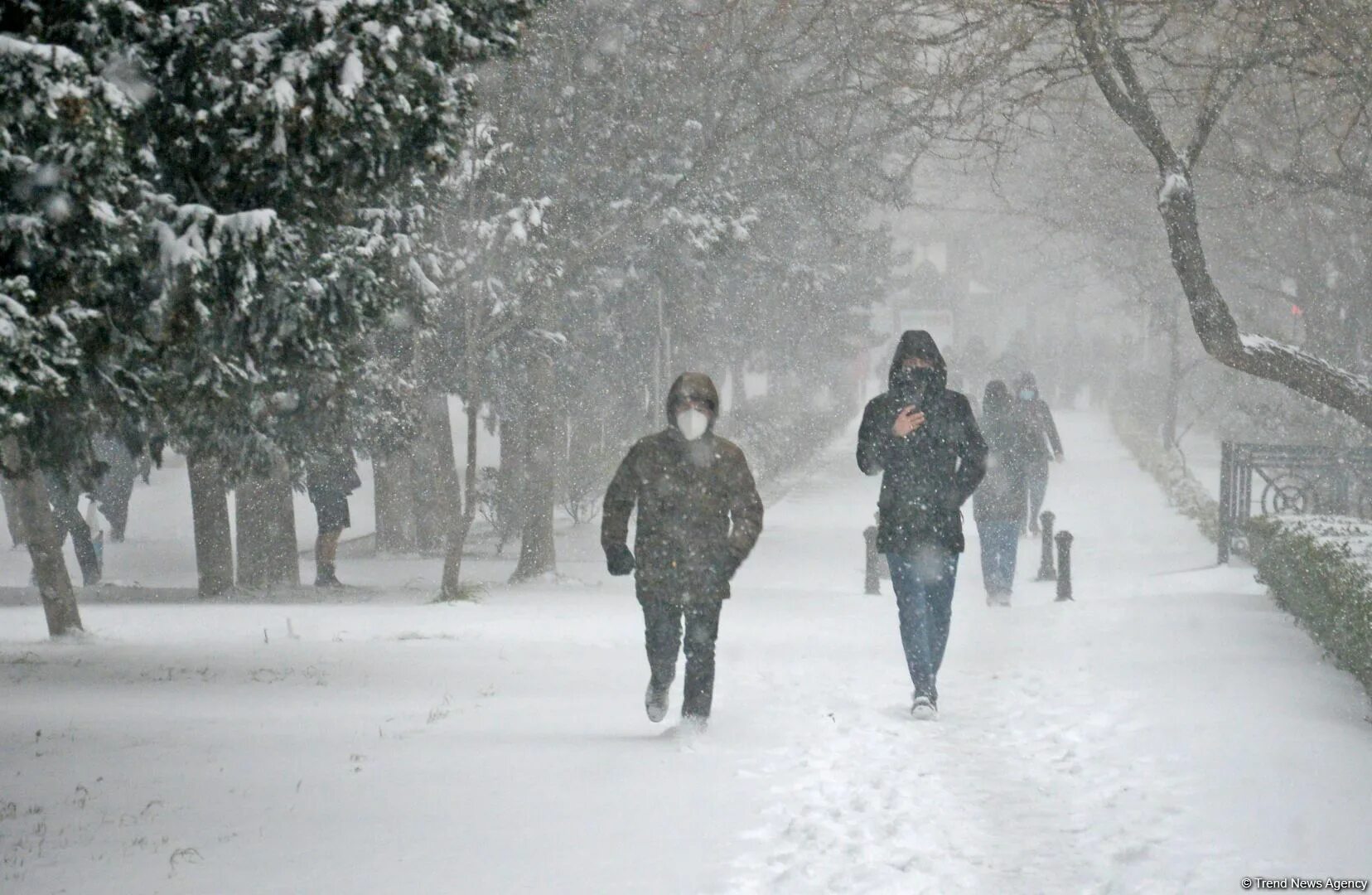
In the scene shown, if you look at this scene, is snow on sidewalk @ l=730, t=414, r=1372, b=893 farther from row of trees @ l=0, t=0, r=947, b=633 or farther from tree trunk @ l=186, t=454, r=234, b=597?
tree trunk @ l=186, t=454, r=234, b=597

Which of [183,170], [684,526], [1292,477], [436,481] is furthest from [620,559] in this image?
[436,481]

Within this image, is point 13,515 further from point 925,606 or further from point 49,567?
point 925,606

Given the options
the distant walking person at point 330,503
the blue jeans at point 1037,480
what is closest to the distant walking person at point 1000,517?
the blue jeans at point 1037,480

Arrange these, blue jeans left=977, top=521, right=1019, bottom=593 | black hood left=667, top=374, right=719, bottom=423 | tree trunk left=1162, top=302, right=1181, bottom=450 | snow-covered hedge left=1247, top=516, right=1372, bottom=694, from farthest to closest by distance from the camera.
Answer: tree trunk left=1162, top=302, right=1181, bottom=450, blue jeans left=977, top=521, right=1019, bottom=593, snow-covered hedge left=1247, top=516, right=1372, bottom=694, black hood left=667, top=374, right=719, bottom=423

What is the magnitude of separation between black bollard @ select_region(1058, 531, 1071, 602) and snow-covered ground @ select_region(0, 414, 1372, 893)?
174 centimetres

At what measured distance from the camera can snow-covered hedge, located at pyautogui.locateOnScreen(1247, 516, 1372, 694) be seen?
732 centimetres

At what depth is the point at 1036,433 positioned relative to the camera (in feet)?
51.4

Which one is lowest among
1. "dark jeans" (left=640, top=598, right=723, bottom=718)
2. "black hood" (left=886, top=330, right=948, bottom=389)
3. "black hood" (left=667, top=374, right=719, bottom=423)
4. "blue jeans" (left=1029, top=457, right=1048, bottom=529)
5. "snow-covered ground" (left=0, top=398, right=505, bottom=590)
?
"snow-covered ground" (left=0, top=398, right=505, bottom=590)

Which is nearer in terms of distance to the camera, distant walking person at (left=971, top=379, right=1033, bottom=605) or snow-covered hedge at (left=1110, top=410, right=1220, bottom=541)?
distant walking person at (left=971, top=379, right=1033, bottom=605)

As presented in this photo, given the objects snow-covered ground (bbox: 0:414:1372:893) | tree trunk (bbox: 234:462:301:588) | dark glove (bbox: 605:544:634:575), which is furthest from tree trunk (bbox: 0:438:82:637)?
dark glove (bbox: 605:544:634:575)

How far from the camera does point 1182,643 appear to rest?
9539 millimetres

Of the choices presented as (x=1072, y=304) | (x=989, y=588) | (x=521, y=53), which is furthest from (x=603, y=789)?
(x=1072, y=304)

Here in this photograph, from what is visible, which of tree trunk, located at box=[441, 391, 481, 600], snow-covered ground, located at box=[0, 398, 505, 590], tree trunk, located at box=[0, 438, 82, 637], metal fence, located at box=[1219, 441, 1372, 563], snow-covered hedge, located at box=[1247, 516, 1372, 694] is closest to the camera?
snow-covered hedge, located at box=[1247, 516, 1372, 694]

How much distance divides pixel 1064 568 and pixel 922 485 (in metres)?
6.22
